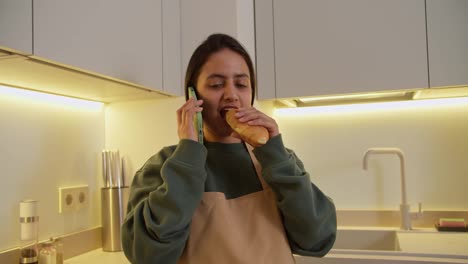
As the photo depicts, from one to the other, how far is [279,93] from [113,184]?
711 mm

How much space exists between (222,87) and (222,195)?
231mm

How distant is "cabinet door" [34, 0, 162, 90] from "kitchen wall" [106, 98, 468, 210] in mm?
284

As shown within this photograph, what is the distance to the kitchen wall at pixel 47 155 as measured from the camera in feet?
3.57

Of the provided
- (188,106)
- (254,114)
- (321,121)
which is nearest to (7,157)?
(188,106)

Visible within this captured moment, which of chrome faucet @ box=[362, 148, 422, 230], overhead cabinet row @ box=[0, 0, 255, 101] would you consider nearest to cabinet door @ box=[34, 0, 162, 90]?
overhead cabinet row @ box=[0, 0, 255, 101]

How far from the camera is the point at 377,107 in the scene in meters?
1.66

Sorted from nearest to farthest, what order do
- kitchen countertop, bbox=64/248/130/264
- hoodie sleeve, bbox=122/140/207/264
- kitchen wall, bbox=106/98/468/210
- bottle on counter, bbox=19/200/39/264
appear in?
hoodie sleeve, bbox=122/140/207/264, bottle on counter, bbox=19/200/39/264, kitchen countertop, bbox=64/248/130/264, kitchen wall, bbox=106/98/468/210

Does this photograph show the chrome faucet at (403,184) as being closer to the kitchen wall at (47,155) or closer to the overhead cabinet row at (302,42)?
the overhead cabinet row at (302,42)

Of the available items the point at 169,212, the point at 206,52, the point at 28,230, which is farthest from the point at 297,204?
the point at 28,230

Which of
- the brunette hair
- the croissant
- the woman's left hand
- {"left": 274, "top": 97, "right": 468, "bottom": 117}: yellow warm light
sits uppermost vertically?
the brunette hair

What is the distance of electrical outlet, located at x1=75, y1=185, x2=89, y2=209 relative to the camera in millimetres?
1331

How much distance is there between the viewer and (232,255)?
2.34 feet

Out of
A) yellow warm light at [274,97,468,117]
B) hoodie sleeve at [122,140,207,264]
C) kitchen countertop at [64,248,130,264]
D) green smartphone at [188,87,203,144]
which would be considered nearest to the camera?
hoodie sleeve at [122,140,207,264]

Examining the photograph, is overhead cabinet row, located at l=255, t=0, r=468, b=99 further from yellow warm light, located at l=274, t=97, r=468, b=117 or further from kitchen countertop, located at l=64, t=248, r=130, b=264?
kitchen countertop, located at l=64, t=248, r=130, b=264
